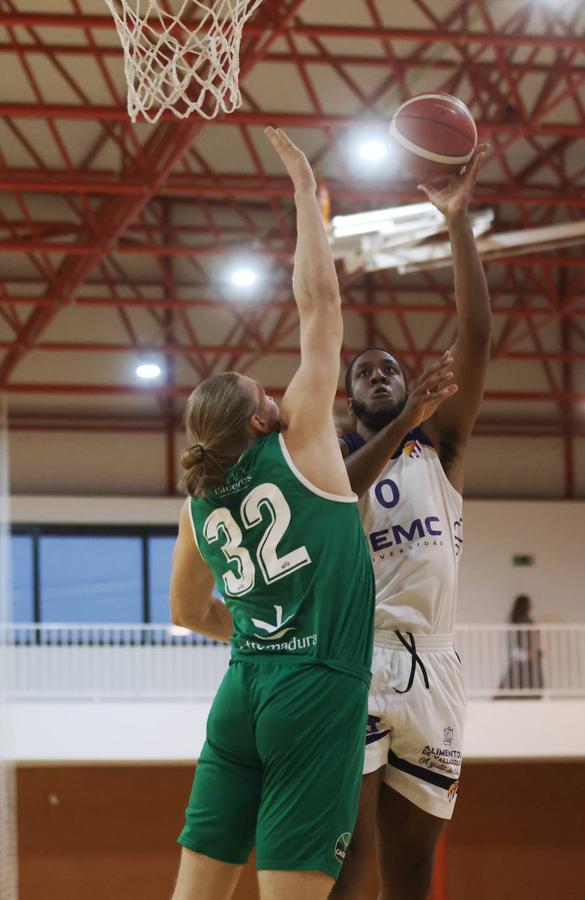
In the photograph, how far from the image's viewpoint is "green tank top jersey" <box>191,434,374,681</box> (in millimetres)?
3240

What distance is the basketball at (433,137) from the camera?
4.57 metres

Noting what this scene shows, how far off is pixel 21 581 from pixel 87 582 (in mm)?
1084

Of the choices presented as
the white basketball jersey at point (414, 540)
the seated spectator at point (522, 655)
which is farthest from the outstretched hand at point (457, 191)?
the seated spectator at point (522, 655)

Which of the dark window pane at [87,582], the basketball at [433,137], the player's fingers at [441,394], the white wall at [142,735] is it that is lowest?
the white wall at [142,735]

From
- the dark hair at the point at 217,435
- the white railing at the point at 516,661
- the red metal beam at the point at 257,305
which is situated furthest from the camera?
the red metal beam at the point at 257,305

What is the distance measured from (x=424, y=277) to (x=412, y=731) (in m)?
17.9

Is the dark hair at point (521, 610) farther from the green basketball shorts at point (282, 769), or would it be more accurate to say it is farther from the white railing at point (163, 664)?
the green basketball shorts at point (282, 769)

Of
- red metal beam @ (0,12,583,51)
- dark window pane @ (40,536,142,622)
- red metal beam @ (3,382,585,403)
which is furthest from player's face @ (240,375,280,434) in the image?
dark window pane @ (40,536,142,622)

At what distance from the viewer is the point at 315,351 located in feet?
11.1

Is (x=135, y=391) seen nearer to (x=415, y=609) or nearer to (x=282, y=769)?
(x=415, y=609)

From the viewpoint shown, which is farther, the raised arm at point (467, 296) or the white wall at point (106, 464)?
the white wall at point (106, 464)

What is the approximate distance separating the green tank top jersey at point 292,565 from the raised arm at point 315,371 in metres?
0.05

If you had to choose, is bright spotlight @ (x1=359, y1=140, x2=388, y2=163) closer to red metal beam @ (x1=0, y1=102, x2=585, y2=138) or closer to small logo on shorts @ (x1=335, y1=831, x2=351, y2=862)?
red metal beam @ (x1=0, y1=102, x2=585, y2=138)

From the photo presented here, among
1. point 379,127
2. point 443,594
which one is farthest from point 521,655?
point 443,594
